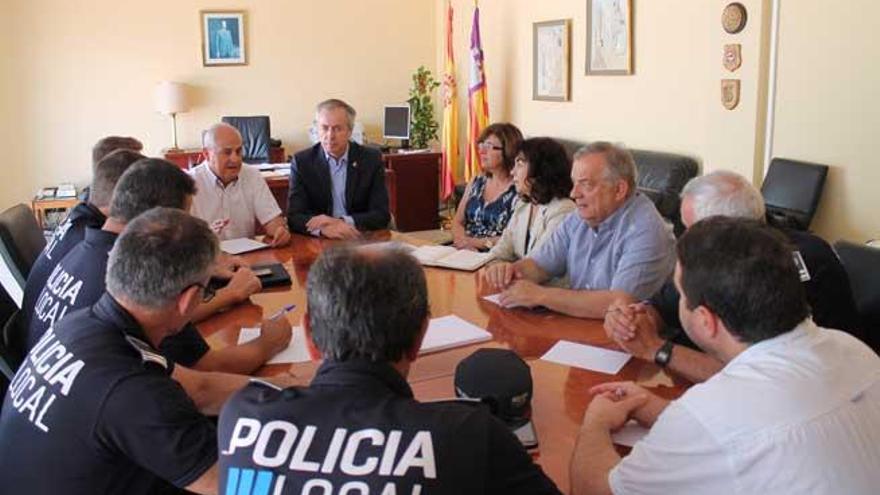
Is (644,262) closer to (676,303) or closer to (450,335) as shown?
(676,303)

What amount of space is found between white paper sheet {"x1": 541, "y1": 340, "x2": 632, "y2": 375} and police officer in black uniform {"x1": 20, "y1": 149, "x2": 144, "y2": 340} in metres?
1.48

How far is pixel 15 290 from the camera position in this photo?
3410mm

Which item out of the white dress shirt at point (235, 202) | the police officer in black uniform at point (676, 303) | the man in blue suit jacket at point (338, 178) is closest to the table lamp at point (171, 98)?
the man in blue suit jacket at point (338, 178)

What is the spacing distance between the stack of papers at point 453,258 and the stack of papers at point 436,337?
635mm

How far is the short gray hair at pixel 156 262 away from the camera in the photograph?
60.2 inches

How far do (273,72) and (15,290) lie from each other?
493cm

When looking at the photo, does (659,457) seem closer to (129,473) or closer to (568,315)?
(129,473)

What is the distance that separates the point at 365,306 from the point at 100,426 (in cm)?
55

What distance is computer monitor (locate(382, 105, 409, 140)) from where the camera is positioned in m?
7.94

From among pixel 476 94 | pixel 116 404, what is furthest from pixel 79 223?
pixel 476 94

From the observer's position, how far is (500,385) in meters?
1.59

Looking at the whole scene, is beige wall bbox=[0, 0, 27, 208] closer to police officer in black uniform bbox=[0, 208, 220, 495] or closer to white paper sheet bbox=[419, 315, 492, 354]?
white paper sheet bbox=[419, 315, 492, 354]

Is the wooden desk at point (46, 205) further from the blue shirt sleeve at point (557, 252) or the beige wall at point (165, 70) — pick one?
the blue shirt sleeve at point (557, 252)

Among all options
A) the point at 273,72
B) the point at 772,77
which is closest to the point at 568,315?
the point at 772,77
